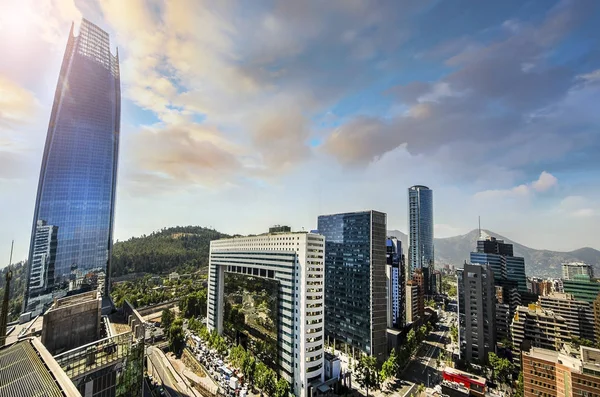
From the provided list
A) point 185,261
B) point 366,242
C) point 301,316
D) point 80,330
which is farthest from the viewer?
point 185,261

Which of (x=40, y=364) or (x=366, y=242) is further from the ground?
(x=366, y=242)

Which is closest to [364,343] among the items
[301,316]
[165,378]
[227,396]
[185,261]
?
[301,316]

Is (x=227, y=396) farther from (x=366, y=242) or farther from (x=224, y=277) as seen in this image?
(x=366, y=242)

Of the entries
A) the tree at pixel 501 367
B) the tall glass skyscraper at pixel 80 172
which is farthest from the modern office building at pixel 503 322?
the tall glass skyscraper at pixel 80 172

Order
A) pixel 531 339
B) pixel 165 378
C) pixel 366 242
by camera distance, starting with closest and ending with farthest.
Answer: pixel 165 378 → pixel 531 339 → pixel 366 242

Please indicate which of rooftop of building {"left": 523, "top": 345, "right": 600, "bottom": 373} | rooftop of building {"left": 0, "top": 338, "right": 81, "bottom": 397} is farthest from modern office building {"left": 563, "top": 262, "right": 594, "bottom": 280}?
rooftop of building {"left": 0, "top": 338, "right": 81, "bottom": 397}

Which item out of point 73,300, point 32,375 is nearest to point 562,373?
point 32,375

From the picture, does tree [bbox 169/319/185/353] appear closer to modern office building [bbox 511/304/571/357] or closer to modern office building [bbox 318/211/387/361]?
modern office building [bbox 318/211/387/361]
